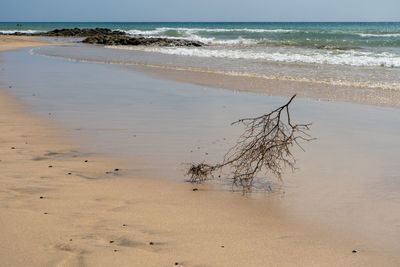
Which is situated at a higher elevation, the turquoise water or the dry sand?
the turquoise water

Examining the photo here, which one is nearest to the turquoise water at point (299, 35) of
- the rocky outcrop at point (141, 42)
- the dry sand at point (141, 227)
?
the rocky outcrop at point (141, 42)

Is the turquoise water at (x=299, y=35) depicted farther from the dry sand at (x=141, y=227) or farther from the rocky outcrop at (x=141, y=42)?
the dry sand at (x=141, y=227)

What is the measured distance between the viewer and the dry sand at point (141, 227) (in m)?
2.91

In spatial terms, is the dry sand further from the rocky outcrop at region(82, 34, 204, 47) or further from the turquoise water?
the rocky outcrop at region(82, 34, 204, 47)

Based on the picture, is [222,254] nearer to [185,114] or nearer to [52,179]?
[52,179]

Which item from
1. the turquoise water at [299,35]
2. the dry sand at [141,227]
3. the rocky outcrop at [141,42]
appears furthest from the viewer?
the rocky outcrop at [141,42]

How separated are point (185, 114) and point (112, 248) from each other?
14.7ft

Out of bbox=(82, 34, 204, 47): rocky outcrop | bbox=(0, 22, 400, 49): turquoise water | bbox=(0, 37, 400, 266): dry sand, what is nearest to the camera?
bbox=(0, 37, 400, 266): dry sand

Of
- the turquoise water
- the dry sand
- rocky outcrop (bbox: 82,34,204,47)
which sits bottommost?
the dry sand

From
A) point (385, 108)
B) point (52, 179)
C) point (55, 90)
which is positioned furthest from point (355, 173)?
point (55, 90)

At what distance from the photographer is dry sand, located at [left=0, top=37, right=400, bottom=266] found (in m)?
2.91

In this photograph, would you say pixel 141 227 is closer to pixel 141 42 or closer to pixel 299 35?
pixel 141 42

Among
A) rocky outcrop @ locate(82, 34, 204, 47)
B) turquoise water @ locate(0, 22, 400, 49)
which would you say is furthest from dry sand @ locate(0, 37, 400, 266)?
rocky outcrop @ locate(82, 34, 204, 47)

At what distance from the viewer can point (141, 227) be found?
11.0 feet
